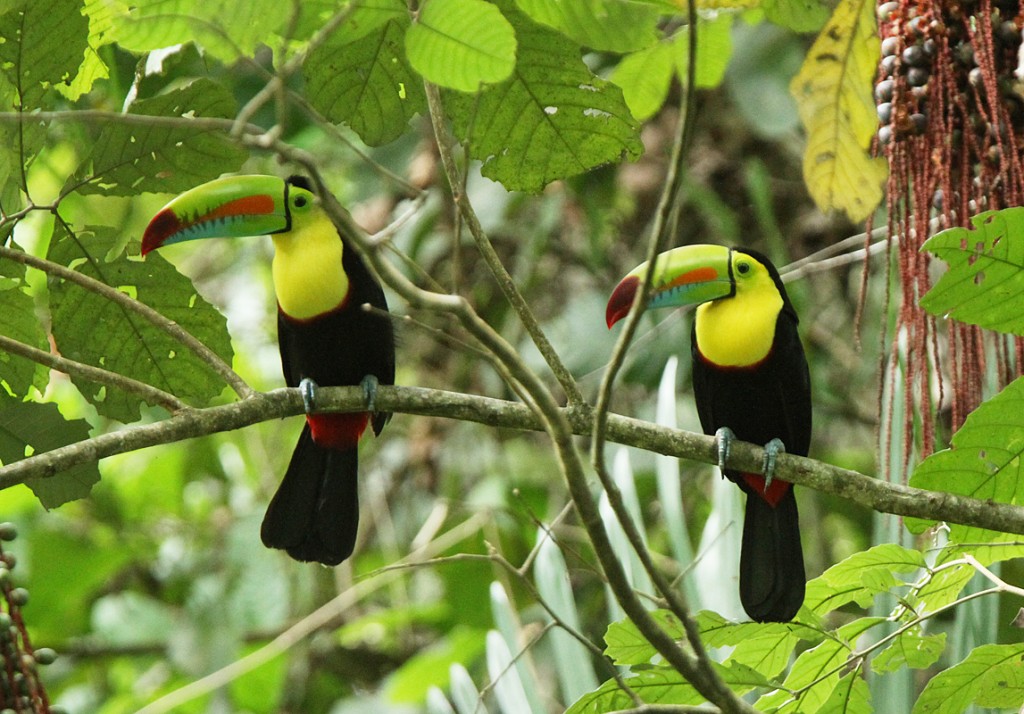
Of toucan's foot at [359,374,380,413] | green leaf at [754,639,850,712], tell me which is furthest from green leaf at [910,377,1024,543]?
toucan's foot at [359,374,380,413]

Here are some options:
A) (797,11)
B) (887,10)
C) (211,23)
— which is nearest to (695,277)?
(797,11)

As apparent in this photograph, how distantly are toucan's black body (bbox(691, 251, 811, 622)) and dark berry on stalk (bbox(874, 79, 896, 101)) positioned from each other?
595 mm

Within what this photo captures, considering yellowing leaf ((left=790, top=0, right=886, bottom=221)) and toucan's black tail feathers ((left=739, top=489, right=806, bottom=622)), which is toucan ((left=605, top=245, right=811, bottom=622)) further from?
yellowing leaf ((left=790, top=0, right=886, bottom=221))

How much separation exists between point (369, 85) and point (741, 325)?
3.26ft

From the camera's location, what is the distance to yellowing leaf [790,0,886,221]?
2.69 metres

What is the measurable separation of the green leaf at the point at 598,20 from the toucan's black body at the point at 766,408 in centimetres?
86

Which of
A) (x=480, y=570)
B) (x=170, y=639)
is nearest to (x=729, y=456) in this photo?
(x=480, y=570)

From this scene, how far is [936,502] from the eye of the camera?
1839 millimetres

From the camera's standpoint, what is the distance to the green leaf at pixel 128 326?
219 centimetres

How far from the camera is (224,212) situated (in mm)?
2420

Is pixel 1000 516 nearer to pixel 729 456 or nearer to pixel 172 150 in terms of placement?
pixel 729 456

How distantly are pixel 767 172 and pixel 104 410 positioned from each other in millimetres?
2892

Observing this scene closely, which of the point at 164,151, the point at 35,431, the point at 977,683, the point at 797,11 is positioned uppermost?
the point at 797,11

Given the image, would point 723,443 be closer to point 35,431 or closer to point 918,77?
point 918,77
